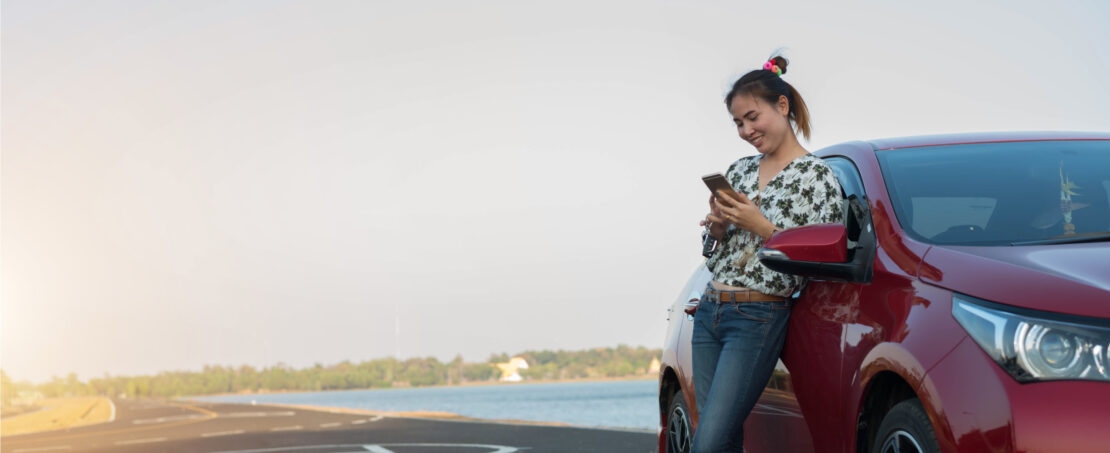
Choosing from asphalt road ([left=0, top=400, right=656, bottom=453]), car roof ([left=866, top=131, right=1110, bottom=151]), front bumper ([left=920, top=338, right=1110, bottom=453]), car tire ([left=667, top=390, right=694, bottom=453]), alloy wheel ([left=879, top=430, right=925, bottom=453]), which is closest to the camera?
front bumper ([left=920, top=338, right=1110, bottom=453])

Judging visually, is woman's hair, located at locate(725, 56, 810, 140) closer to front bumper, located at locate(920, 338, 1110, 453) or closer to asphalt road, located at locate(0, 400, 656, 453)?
front bumper, located at locate(920, 338, 1110, 453)

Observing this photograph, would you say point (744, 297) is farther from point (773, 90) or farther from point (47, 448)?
point (47, 448)

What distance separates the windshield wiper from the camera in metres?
3.99

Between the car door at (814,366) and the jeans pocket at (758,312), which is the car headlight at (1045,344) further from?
the jeans pocket at (758,312)

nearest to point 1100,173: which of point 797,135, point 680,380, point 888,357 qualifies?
point 797,135

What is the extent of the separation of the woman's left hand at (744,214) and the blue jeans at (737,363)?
271 mm

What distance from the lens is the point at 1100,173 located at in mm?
4754

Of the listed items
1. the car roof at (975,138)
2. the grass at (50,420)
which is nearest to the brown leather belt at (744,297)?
the car roof at (975,138)

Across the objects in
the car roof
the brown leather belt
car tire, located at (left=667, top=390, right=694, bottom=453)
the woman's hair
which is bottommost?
car tire, located at (left=667, top=390, right=694, bottom=453)

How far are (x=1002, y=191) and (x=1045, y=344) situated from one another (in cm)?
137

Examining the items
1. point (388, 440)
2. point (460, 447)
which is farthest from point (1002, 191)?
point (388, 440)

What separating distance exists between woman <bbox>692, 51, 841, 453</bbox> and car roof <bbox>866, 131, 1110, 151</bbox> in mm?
447

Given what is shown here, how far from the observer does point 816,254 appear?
160 inches

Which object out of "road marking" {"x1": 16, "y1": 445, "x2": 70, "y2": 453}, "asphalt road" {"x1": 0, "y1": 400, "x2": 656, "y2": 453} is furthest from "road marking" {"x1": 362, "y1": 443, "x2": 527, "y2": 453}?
"road marking" {"x1": 16, "y1": 445, "x2": 70, "y2": 453}
